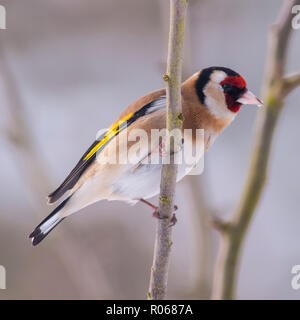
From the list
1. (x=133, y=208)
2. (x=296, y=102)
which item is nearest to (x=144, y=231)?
(x=133, y=208)

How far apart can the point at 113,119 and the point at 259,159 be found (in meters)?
1.95

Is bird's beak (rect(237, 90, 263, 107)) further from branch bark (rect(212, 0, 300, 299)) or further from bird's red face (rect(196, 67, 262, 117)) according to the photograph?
branch bark (rect(212, 0, 300, 299))

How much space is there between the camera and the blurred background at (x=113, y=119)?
378 cm

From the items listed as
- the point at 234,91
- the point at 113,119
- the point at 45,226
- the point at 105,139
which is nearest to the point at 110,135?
the point at 105,139

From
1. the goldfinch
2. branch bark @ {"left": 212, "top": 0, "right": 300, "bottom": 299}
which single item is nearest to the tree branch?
branch bark @ {"left": 212, "top": 0, "right": 300, "bottom": 299}

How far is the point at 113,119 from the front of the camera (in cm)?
390

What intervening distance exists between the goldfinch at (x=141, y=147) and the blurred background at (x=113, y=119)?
48.1 inches

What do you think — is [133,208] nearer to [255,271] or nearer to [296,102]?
[255,271]

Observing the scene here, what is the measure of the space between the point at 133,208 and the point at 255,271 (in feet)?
3.47

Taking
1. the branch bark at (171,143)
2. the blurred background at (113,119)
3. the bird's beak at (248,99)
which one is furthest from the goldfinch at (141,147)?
the blurred background at (113,119)

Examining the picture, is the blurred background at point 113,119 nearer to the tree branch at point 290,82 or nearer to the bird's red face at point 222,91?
the bird's red face at point 222,91

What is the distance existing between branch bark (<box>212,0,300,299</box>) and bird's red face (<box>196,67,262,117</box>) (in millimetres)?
325

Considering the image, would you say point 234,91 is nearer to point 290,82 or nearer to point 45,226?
point 290,82

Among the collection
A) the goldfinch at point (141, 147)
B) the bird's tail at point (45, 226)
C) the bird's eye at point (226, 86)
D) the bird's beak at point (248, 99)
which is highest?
the bird's eye at point (226, 86)
